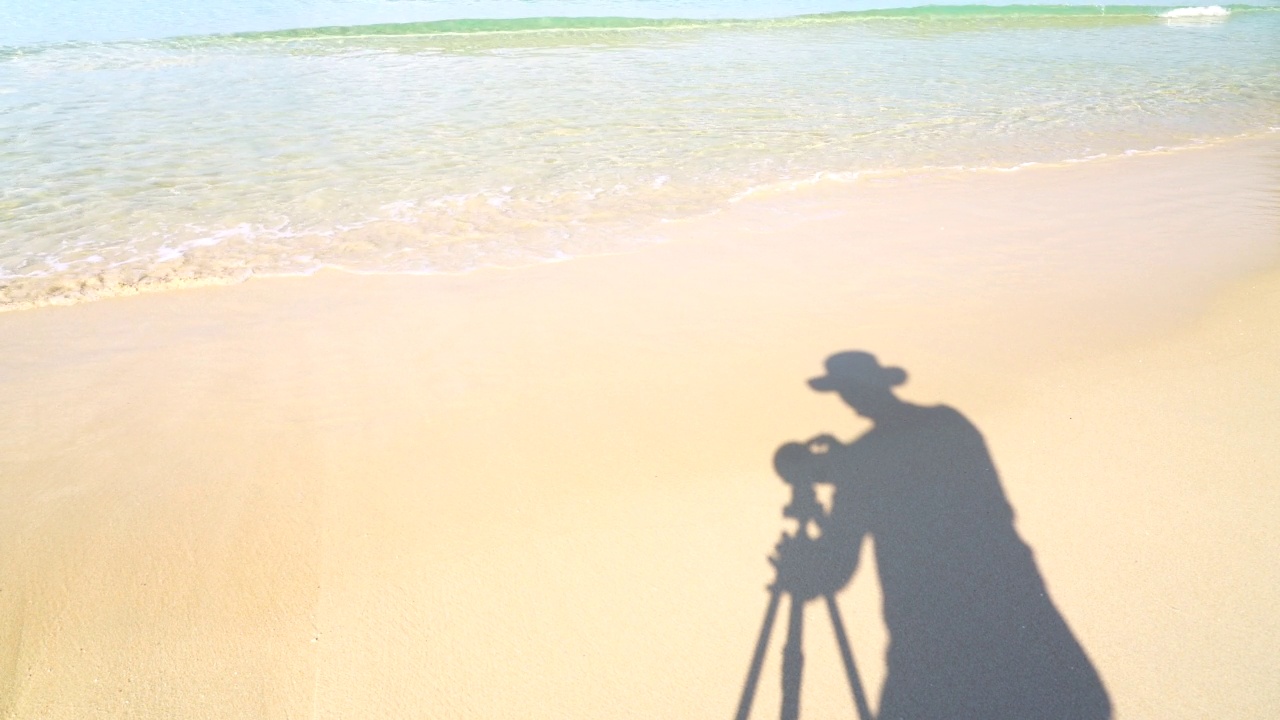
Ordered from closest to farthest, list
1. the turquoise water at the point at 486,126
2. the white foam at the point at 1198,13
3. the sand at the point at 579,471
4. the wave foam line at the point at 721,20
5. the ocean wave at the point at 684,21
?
1. the sand at the point at 579,471
2. the turquoise water at the point at 486,126
3. the ocean wave at the point at 684,21
4. the wave foam line at the point at 721,20
5. the white foam at the point at 1198,13

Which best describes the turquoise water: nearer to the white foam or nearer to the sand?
the sand

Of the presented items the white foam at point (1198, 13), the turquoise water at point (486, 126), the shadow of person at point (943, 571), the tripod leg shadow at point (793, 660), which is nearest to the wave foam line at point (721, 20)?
the white foam at point (1198, 13)

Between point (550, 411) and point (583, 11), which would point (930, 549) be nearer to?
point (550, 411)

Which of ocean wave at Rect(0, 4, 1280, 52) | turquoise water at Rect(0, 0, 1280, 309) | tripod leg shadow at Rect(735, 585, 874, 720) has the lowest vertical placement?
tripod leg shadow at Rect(735, 585, 874, 720)

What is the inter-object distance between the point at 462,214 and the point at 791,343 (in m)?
4.04

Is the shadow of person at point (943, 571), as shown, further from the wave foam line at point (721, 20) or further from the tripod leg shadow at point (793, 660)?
the wave foam line at point (721, 20)

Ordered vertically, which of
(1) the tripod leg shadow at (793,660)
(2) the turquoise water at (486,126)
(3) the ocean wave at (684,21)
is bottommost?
(1) the tripod leg shadow at (793,660)

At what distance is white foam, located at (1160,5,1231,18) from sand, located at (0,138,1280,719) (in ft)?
93.8

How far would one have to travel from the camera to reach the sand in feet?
9.38

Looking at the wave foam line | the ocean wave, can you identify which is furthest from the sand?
the wave foam line

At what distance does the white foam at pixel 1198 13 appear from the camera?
2784 cm

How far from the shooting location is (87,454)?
3990 millimetres

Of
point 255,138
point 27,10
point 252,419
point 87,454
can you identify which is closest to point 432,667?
point 252,419

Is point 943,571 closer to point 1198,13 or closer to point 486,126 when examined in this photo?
point 486,126
